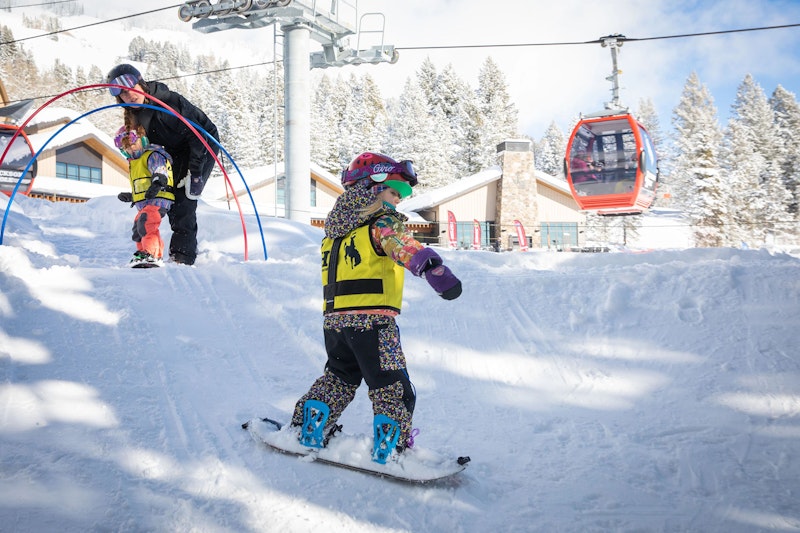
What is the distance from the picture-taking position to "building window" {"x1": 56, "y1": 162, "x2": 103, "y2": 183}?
23828 mm

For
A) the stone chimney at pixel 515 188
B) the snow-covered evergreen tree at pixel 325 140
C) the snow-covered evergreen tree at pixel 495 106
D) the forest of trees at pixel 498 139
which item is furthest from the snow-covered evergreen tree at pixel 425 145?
the stone chimney at pixel 515 188

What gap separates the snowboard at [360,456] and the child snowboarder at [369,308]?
5 cm

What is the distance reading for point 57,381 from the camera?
9.97ft

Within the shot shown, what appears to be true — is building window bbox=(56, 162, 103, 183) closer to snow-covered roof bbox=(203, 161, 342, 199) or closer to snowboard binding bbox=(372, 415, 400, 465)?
snow-covered roof bbox=(203, 161, 342, 199)

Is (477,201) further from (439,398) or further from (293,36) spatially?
(439,398)

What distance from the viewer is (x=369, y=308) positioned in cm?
259

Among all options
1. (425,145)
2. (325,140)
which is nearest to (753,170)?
(425,145)

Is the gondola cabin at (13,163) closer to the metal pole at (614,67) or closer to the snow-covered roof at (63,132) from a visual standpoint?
the snow-covered roof at (63,132)

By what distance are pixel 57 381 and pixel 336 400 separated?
1.72 meters

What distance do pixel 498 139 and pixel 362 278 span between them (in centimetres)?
3856

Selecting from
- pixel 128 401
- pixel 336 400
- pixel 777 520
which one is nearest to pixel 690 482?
pixel 777 520

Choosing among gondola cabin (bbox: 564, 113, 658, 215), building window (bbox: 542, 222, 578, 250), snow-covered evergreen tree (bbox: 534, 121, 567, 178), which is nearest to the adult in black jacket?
gondola cabin (bbox: 564, 113, 658, 215)

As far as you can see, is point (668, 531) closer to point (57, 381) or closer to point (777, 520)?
point (777, 520)

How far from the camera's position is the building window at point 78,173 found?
23.8 m
